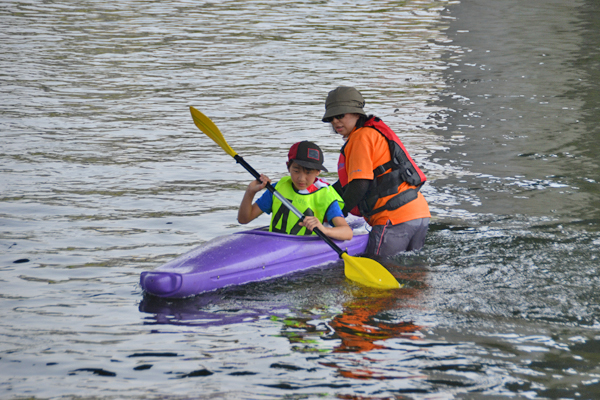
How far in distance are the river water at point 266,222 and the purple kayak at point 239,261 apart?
0.09m

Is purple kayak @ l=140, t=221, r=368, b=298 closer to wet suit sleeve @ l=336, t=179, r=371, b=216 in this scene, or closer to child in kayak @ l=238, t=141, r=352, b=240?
child in kayak @ l=238, t=141, r=352, b=240

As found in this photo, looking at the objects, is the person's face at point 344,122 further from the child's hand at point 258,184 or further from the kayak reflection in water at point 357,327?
the kayak reflection in water at point 357,327

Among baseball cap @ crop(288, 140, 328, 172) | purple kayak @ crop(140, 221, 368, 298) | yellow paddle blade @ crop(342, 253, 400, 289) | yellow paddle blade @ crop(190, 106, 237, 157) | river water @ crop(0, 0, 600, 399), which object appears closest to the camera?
river water @ crop(0, 0, 600, 399)

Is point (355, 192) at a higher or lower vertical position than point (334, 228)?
higher

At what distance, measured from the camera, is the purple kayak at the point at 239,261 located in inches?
182

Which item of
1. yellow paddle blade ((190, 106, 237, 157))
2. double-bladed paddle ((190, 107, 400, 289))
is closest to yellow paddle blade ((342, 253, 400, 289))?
double-bladed paddle ((190, 107, 400, 289))

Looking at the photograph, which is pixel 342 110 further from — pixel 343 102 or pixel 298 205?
pixel 298 205

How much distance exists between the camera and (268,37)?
58.9 ft

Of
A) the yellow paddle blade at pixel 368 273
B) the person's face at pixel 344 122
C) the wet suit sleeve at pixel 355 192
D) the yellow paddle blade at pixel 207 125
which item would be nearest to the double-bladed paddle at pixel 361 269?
the yellow paddle blade at pixel 368 273

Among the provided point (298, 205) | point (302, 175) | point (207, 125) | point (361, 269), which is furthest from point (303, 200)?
point (207, 125)

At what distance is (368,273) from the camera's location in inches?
194

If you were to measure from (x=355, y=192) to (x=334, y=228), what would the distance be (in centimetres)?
30

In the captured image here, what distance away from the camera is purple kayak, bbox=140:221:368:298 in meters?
4.61

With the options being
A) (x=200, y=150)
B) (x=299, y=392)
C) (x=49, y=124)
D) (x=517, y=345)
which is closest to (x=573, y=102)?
(x=200, y=150)
